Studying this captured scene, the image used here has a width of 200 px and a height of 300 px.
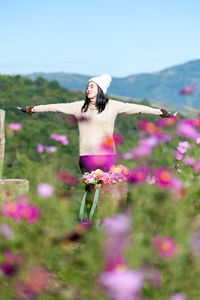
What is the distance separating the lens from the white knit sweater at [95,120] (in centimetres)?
430

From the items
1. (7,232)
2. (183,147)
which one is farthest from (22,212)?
(183,147)

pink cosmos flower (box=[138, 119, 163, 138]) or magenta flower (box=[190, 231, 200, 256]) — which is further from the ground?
pink cosmos flower (box=[138, 119, 163, 138])

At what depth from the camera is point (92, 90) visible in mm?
4383

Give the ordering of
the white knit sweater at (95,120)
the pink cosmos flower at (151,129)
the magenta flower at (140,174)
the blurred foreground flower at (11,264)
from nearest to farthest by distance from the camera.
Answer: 1. the blurred foreground flower at (11,264)
2. the magenta flower at (140,174)
3. the pink cosmos flower at (151,129)
4. the white knit sweater at (95,120)

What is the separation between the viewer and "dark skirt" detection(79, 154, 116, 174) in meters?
4.30

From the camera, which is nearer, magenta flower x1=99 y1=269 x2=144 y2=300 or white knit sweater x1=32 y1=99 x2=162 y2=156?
magenta flower x1=99 y1=269 x2=144 y2=300

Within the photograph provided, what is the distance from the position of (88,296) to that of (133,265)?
10.5 inches

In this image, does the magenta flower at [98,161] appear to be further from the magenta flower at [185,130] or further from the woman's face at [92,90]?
the magenta flower at [185,130]

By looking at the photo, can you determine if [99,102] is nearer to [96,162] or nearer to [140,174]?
[96,162]

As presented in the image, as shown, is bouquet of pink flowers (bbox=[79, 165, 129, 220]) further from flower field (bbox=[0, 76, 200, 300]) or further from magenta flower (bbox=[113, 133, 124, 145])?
flower field (bbox=[0, 76, 200, 300])

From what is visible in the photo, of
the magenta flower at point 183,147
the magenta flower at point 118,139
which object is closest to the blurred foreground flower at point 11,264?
the magenta flower at point 118,139

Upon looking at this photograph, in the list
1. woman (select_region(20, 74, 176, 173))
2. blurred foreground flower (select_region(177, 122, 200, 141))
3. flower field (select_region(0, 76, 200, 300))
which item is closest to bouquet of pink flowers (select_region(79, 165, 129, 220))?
woman (select_region(20, 74, 176, 173))

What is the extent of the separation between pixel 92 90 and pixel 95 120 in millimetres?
300

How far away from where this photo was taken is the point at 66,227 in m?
2.27
